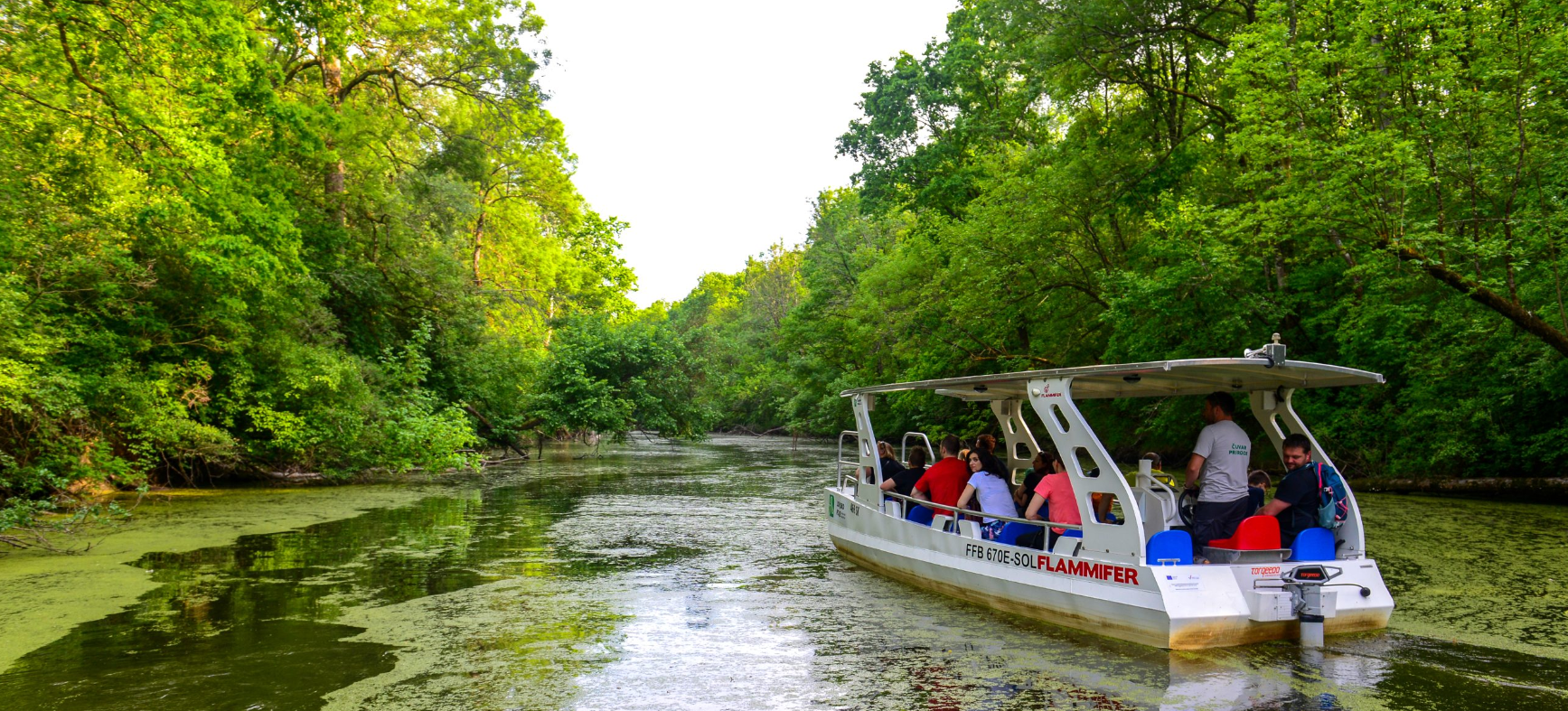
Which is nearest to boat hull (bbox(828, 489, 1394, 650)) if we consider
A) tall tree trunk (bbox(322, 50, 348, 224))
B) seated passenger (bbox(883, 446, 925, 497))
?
seated passenger (bbox(883, 446, 925, 497))

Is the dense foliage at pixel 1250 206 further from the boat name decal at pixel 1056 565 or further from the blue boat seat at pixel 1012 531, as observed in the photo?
the boat name decal at pixel 1056 565

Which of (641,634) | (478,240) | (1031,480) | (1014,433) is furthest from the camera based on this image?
(478,240)

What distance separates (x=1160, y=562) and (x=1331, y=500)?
67.5 inches

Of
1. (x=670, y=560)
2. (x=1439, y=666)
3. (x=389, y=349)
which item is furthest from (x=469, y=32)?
(x=1439, y=666)

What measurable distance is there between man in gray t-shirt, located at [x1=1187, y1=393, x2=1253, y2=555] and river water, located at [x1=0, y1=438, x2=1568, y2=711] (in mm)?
1134

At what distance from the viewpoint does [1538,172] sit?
49.7ft

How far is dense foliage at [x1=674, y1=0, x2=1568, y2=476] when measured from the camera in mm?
15383

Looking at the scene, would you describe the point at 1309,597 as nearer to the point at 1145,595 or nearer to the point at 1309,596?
the point at 1309,596

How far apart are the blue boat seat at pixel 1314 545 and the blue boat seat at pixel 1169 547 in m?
1.09

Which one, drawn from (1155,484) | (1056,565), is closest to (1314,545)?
(1155,484)

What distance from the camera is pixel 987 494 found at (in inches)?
389

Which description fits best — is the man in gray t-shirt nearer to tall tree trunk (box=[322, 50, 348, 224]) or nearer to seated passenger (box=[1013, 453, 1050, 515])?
seated passenger (box=[1013, 453, 1050, 515])

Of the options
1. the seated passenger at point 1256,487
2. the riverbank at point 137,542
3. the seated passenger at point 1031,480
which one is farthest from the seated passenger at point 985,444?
the riverbank at point 137,542

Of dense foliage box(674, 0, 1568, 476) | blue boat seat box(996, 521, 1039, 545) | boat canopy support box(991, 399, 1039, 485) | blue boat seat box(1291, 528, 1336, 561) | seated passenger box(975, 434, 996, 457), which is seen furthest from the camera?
dense foliage box(674, 0, 1568, 476)
